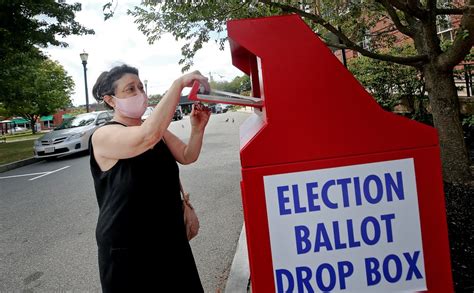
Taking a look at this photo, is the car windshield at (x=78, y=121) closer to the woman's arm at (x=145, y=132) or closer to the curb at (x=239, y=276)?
the curb at (x=239, y=276)

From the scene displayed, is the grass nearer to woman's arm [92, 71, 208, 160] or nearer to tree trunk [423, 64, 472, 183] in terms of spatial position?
woman's arm [92, 71, 208, 160]

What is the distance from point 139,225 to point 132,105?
22.2 inches

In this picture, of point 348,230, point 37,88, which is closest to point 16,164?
point 348,230

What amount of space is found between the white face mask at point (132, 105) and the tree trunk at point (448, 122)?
139 inches

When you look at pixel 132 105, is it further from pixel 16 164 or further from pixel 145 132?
pixel 16 164

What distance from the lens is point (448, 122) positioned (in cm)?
402

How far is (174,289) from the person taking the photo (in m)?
1.70

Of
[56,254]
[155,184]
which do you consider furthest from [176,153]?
[56,254]

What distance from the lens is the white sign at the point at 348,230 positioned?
135 centimetres

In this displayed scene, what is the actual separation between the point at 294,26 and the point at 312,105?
0.31 metres

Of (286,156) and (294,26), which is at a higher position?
(294,26)

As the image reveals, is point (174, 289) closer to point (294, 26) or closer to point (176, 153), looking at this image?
point (176, 153)

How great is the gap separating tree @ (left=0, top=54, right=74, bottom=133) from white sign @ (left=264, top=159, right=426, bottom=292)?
13.7m

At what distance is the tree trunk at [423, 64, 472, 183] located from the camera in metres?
3.97
